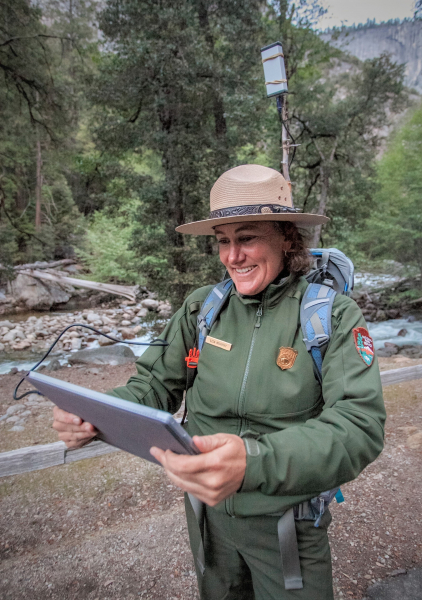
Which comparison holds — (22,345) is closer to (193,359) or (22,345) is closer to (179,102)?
(179,102)

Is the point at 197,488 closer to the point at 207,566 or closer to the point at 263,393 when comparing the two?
the point at 263,393

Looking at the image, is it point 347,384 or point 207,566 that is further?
point 207,566

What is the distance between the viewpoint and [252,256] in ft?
5.13

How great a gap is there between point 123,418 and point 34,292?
59.4 ft

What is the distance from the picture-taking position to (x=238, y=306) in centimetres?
161

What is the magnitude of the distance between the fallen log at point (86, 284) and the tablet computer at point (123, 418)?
1707 centimetres

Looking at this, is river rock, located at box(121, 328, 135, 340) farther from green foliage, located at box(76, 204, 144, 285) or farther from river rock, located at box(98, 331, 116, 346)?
green foliage, located at box(76, 204, 144, 285)

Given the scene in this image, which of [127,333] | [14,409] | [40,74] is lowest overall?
[127,333]

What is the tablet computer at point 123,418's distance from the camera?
0.81 metres

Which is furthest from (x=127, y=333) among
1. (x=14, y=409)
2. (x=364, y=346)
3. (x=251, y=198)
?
(x=364, y=346)

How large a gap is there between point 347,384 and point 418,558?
2306mm

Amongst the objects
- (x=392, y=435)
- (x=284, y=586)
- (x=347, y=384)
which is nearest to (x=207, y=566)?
(x=284, y=586)

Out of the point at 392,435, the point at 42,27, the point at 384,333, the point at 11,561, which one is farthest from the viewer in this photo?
the point at 384,333

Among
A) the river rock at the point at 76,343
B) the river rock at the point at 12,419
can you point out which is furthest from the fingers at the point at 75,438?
the river rock at the point at 76,343
